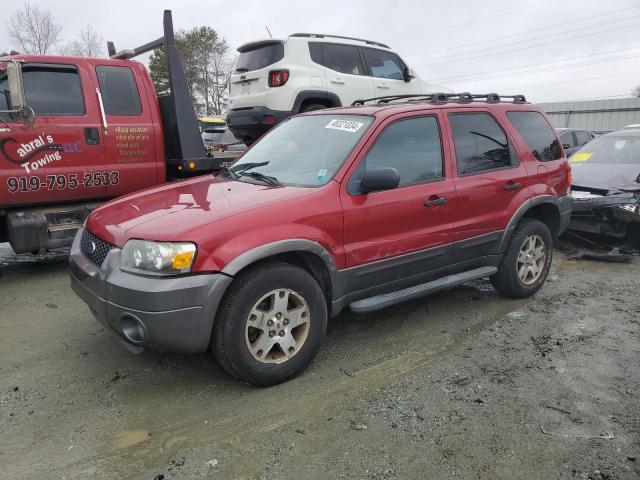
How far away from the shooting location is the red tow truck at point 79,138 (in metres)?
5.23

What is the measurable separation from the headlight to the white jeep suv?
545 centimetres

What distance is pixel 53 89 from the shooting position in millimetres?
5492

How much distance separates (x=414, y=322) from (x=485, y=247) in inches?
35.2

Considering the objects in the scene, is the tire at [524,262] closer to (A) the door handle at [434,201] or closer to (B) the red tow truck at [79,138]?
(A) the door handle at [434,201]

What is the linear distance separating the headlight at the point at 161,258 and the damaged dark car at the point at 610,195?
5339mm

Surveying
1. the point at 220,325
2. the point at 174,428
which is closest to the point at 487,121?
the point at 220,325

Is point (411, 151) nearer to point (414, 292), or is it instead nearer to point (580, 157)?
point (414, 292)

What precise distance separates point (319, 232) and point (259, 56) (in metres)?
5.98

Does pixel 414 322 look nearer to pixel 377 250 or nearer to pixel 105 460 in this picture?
pixel 377 250

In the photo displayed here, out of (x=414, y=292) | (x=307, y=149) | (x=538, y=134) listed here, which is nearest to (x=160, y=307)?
(x=307, y=149)

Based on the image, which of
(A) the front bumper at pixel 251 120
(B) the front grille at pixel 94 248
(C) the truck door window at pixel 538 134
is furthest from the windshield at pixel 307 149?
(A) the front bumper at pixel 251 120

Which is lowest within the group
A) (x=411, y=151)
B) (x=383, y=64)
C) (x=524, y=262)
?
(x=524, y=262)

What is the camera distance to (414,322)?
438cm

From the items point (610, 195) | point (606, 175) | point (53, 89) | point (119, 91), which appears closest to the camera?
point (53, 89)
